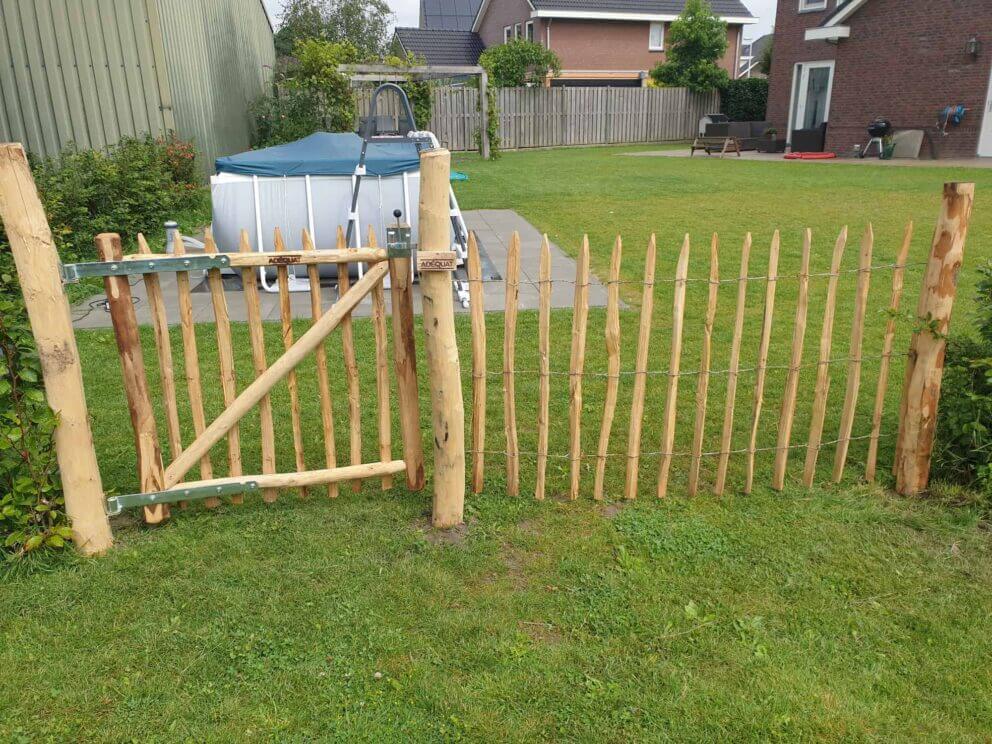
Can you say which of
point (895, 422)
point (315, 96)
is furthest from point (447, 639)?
point (315, 96)

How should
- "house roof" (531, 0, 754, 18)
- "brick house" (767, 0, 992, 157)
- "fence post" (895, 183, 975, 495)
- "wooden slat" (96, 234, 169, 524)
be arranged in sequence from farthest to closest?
"house roof" (531, 0, 754, 18), "brick house" (767, 0, 992, 157), "fence post" (895, 183, 975, 495), "wooden slat" (96, 234, 169, 524)

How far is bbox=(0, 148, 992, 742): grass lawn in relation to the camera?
2.49 m

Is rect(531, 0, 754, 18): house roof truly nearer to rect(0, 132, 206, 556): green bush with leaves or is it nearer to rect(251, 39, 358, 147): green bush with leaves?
rect(251, 39, 358, 147): green bush with leaves

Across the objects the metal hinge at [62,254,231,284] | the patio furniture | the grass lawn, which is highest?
the metal hinge at [62,254,231,284]

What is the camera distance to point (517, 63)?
25.9 meters

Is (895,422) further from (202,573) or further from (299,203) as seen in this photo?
(299,203)

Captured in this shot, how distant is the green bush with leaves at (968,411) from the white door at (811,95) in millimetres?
20589

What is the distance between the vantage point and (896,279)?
356 centimetres

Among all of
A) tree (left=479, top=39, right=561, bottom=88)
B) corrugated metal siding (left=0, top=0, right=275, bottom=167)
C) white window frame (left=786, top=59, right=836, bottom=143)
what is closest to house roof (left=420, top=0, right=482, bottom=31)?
tree (left=479, top=39, right=561, bottom=88)

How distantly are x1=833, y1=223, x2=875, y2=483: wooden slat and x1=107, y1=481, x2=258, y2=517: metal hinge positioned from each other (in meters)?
2.83

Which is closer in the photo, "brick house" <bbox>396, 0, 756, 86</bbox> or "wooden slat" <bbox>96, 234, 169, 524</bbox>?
"wooden slat" <bbox>96, 234, 169, 524</bbox>

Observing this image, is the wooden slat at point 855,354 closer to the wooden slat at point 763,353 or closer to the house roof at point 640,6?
the wooden slat at point 763,353

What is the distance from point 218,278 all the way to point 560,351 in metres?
2.89

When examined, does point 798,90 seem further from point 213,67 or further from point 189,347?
point 189,347
